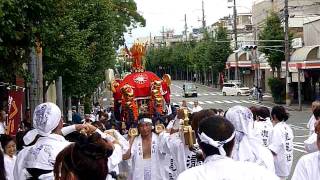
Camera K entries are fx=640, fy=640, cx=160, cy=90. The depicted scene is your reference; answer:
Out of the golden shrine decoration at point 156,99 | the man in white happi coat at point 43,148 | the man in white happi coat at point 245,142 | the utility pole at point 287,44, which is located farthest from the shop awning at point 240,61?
the man in white happi coat at point 43,148

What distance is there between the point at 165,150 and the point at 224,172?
15.2ft

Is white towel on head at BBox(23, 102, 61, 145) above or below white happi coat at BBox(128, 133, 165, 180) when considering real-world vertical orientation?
above

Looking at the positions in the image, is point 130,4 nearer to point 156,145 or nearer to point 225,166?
point 156,145

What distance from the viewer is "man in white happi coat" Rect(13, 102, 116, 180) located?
5504 mm

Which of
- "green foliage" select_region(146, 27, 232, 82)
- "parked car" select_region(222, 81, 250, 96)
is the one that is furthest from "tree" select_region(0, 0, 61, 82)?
"green foliage" select_region(146, 27, 232, 82)

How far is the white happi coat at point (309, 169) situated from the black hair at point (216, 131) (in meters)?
0.99

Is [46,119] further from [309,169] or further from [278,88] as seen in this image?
[278,88]

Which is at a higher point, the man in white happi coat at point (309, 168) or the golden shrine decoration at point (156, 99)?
the golden shrine decoration at point (156, 99)

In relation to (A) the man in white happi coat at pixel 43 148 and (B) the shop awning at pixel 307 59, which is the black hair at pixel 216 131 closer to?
(A) the man in white happi coat at pixel 43 148

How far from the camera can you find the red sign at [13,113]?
13500mm

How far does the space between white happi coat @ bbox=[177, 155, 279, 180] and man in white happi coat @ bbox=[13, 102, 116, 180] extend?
72.2 inches

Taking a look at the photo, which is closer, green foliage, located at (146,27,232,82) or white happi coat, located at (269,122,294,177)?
white happi coat, located at (269,122,294,177)

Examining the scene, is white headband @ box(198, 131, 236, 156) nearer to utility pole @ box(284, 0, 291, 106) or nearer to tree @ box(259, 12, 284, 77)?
utility pole @ box(284, 0, 291, 106)

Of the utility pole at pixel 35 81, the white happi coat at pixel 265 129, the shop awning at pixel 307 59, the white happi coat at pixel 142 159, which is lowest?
the white happi coat at pixel 142 159
